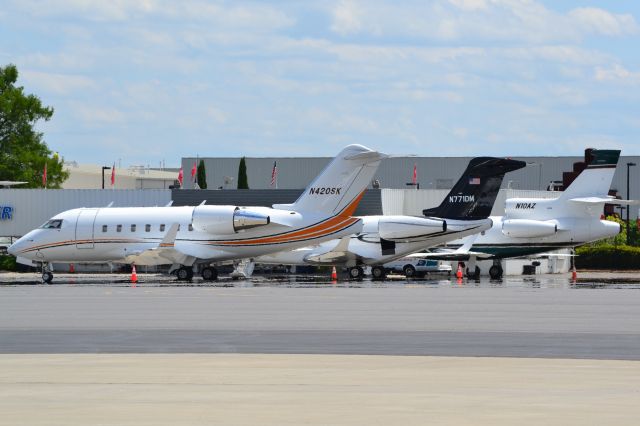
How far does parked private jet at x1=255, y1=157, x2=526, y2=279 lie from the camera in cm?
5394

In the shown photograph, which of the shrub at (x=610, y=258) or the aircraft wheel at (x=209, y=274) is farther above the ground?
the shrub at (x=610, y=258)

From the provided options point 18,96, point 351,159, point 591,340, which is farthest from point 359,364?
point 18,96

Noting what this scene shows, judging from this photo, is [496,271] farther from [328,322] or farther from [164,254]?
[328,322]

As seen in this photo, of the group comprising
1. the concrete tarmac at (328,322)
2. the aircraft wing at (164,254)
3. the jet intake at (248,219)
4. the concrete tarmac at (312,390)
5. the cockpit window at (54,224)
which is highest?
the jet intake at (248,219)

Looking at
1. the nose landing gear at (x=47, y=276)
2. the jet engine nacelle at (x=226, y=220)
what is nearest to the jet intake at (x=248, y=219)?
the jet engine nacelle at (x=226, y=220)

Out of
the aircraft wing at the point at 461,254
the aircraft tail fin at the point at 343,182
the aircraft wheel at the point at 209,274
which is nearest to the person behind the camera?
the aircraft tail fin at the point at 343,182

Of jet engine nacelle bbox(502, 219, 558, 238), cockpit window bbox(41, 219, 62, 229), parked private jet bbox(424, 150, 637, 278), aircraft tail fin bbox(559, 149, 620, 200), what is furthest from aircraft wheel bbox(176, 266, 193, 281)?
aircraft tail fin bbox(559, 149, 620, 200)

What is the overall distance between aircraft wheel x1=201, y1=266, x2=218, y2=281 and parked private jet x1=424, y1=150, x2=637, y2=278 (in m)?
12.2

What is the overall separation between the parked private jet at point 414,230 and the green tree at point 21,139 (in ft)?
155

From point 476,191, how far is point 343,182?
884cm

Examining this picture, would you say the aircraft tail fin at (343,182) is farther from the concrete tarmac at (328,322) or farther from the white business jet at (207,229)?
the concrete tarmac at (328,322)

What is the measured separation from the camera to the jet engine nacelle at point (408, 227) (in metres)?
53.2

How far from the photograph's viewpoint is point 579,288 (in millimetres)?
44562

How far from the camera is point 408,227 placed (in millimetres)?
53781
